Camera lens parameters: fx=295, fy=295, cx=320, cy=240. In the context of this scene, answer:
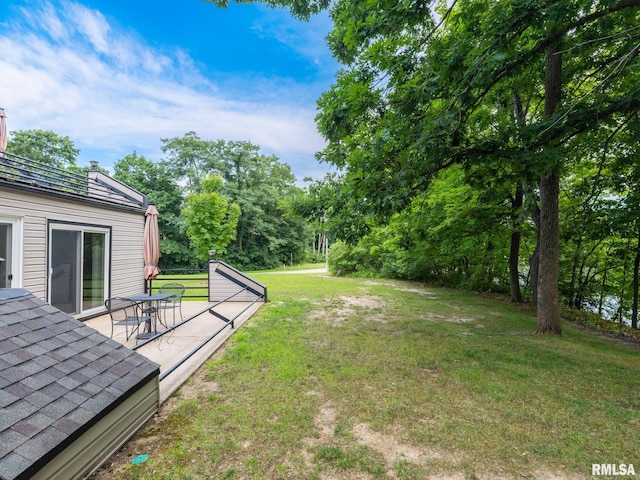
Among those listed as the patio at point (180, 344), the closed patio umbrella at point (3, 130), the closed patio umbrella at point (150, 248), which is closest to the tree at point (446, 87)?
the patio at point (180, 344)

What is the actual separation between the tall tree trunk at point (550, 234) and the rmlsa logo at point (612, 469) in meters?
4.35

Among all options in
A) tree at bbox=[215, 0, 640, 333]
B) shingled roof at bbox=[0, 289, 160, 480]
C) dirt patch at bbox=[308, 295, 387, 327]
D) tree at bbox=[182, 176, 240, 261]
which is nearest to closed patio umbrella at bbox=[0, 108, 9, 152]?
shingled roof at bbox=[0, 289, 160, 480]

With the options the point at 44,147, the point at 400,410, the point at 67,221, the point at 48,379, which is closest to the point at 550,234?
the point at 400,410

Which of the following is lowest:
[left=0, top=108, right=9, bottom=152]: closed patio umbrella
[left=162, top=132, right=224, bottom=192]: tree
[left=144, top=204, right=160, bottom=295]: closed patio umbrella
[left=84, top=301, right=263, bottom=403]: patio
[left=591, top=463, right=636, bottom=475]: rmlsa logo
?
[left=84, top=301, right=263, bottom=403]: patio

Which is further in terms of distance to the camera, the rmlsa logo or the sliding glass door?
the sliding glass door

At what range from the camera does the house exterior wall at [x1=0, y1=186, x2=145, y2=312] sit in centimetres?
523

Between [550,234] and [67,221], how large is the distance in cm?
982

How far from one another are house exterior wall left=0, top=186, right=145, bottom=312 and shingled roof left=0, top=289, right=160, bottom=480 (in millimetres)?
3637

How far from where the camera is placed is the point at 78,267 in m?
6.43

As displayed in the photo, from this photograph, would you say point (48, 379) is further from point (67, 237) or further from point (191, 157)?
point (191, 157)

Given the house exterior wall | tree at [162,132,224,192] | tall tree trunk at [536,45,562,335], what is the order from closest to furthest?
the house exterior wall, tall tree trunk at [536,45,562,335], tree at [162,132,224,192]

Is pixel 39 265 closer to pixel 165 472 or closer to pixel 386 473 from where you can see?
pixel 165 472

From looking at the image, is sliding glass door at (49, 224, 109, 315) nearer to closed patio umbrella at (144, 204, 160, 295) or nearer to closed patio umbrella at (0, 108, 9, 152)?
closed patio umbrella at (144, 204, 160, 295)

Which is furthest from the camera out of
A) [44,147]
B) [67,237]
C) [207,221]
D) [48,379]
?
[44,147]
